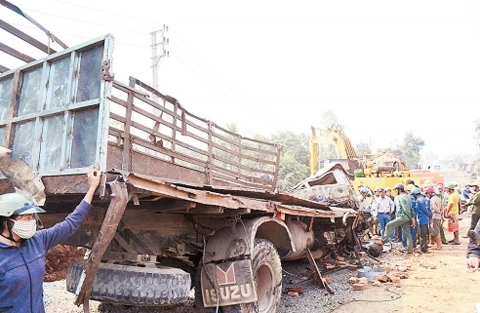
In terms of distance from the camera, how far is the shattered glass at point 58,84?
117 inches

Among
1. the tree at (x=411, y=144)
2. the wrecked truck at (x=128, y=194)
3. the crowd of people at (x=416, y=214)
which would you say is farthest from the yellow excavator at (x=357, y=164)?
the tree at (x=411, y=144)

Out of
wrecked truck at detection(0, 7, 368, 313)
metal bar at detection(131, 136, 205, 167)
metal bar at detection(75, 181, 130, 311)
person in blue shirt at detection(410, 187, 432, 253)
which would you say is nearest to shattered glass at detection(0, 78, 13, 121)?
wrecked truck at detection(0, 7, 368, 313)

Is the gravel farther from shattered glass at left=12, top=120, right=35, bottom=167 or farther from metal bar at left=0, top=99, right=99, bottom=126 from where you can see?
metal bar at left=0, top=99, right=99, bottom=126

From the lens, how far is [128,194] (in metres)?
2.46

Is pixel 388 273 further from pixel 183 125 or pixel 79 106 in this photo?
pixel 79 106

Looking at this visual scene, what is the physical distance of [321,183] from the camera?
332 inches

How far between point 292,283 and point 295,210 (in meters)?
1.98

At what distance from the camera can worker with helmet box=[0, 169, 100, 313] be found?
2111 millimetres

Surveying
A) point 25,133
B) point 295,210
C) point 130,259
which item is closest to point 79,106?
point 25,133

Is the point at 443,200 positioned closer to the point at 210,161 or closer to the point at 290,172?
the point at 210,161

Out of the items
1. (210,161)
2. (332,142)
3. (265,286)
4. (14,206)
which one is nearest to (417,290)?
(265,286)

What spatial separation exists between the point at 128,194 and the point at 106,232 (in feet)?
1.01

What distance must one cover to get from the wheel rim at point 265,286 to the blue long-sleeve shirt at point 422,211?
21.9 feet

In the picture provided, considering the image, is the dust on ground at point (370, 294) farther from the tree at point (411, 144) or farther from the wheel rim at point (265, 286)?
the tree at point (411, 144)
